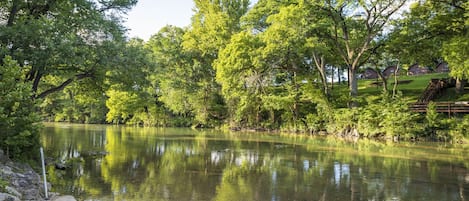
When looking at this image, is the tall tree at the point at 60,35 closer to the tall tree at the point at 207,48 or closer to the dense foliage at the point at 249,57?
the dense foliage at the point at 249,57

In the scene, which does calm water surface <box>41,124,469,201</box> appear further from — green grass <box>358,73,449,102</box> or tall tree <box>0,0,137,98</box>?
green grass <box>358,73,449,102</box>

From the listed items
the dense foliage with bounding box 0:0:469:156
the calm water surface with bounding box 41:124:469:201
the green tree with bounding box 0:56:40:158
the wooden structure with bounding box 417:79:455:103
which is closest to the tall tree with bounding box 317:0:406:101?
the dense foliage with bounding box 0:0:469:156

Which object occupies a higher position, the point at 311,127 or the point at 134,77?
the point at 134,77

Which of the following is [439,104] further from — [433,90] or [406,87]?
[406,87]

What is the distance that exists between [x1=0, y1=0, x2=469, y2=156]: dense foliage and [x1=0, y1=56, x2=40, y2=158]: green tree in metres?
0.11

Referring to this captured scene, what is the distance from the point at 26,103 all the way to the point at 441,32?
28.5 m

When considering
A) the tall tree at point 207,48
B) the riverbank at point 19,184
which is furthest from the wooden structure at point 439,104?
the riverbank at point 19,184

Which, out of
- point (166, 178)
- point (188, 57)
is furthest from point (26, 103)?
point (188, 57)

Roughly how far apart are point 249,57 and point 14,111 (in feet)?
91.2

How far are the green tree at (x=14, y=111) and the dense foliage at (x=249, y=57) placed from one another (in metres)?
0.11

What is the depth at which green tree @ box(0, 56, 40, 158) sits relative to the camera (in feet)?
33.6

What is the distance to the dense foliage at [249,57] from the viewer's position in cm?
1510

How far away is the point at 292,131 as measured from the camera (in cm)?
3684

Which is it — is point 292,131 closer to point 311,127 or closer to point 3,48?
point 311,127
